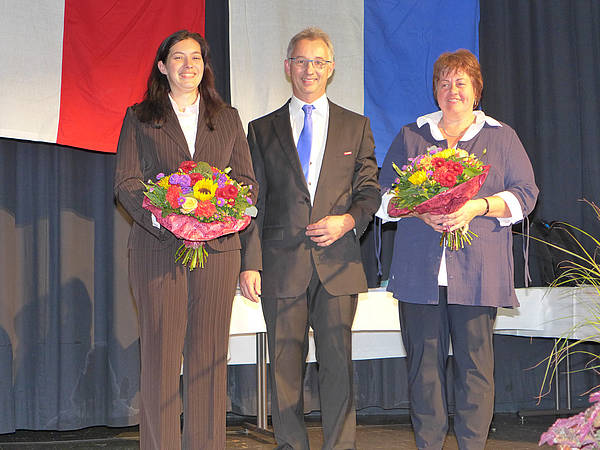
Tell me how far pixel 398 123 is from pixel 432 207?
2241 mm

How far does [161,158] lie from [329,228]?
690 millimetres

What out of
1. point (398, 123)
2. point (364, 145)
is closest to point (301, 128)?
point (364, 145)

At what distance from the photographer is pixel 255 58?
4.40 meters

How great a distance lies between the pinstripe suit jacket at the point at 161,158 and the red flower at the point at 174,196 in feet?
0.66

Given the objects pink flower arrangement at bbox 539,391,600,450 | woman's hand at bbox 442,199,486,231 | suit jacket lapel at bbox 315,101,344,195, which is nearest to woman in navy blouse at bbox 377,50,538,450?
woman's hand at bbox 442,199,486,231

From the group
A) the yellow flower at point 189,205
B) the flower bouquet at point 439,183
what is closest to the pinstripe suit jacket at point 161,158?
the yellow flower at point 189,205

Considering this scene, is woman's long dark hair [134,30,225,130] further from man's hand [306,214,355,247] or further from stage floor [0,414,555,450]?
stage floor [0,414,555,450]

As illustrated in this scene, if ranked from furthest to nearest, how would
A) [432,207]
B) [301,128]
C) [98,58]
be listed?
[98,58] < [301,128] < [432,207]

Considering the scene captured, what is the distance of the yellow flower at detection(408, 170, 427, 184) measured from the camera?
2.54 metres

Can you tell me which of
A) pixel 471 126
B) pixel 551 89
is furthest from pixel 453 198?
pixel 551 89

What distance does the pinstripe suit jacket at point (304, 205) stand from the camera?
2.83m

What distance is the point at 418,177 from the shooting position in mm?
2559

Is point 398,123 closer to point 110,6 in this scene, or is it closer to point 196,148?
point 110,6

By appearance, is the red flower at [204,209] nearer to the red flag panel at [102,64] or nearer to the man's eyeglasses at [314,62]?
the man's eyeglasses at [314,62]
